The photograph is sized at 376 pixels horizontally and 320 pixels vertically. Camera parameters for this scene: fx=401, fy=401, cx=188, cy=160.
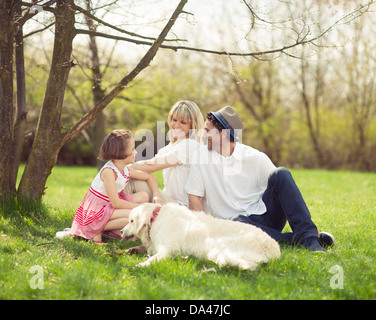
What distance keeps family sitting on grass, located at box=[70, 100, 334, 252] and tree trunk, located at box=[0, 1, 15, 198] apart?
1.24m

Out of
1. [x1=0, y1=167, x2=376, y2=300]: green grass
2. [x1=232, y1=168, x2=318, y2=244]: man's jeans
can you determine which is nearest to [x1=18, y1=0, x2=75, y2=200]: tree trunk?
[x1=0, y1=167, x2=376, y2=300]: green grass

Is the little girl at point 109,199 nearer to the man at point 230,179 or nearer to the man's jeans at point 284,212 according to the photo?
the man at point 230,179

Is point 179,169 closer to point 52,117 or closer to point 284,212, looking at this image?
point 284,212

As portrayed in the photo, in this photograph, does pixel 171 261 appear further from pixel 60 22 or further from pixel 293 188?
pixel 60 22

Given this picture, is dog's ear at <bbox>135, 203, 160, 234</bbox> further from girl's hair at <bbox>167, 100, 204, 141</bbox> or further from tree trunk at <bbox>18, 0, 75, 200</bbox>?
tree trunk at <bbox>18, 0, 75, 200</bbox>

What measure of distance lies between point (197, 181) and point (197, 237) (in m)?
0.91

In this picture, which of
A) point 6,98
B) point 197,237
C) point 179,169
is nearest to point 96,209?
point 179,169

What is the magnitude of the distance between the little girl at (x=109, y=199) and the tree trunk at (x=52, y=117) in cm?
107

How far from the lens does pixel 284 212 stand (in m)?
3.94

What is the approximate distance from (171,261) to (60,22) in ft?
10.7

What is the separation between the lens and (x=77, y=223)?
4195mm

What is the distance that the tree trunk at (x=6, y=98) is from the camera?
4.69 meters

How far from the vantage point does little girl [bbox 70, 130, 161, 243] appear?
411 centimetres
